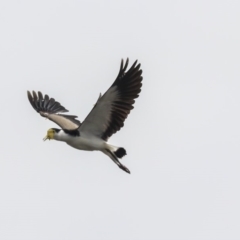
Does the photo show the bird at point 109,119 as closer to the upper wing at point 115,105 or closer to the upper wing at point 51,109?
Result: the upper wing at point 115,105

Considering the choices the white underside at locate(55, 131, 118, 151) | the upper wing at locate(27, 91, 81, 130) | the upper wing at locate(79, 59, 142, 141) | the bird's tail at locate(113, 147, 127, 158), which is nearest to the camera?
the upper wing at locate(79, 59, 142, 141)

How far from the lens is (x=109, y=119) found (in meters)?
26.0

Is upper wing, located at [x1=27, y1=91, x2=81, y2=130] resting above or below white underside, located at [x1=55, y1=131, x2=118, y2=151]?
above

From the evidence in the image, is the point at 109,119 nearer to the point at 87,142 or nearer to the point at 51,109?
the point at 87,142

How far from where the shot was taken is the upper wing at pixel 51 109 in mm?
29547

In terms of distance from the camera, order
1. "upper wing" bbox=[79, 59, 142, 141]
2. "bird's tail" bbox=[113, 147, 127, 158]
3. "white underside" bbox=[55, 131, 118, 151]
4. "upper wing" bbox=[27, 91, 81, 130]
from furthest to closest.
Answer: "upper wing" bbox=[27, 91, 81, 130] → "white underside" bbox=[55, 131, 118, 151] → "bird's tail" bbox=[113, 147, 127, 158] → "upper wing" bbox=[79, 59, 142, 141]

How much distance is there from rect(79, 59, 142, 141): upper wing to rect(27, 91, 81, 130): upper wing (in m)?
2.90

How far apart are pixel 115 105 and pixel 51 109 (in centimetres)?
603

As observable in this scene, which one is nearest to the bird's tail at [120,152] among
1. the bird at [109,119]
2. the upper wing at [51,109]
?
the bird at [109,119]

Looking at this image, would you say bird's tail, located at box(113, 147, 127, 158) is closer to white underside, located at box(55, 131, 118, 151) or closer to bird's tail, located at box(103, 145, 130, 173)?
bird's tail, located at box(103, 145, 130, 173)

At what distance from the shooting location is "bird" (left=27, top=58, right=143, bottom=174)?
25391 millimetres

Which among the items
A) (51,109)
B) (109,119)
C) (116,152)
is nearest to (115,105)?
(109,119)

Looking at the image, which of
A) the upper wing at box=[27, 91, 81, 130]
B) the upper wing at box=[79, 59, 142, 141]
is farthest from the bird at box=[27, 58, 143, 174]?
the upper wing at box=[27, 91, 81, 130]

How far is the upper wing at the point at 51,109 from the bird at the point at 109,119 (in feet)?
6.48
